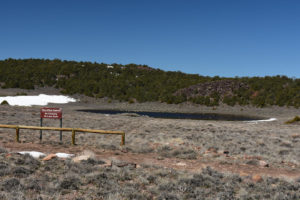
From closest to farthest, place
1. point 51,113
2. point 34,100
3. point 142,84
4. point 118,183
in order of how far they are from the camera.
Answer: point 118,183 < point 51,113 < point 34,100 < point 142,84

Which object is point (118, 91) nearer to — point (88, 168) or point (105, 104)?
point (105, 104)

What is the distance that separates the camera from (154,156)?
13328mm

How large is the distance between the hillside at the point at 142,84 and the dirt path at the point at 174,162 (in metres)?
50.8

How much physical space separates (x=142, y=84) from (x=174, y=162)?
245 feet

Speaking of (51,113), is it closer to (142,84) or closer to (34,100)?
(34,100)

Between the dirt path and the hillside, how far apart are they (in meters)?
50.8

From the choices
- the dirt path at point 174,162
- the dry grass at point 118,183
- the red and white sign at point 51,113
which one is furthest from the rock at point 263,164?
the red and white sign at point 51,113

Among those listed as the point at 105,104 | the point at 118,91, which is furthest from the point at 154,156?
the point at 118,91

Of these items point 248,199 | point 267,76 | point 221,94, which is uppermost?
point 267,76

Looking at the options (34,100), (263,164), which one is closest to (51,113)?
(263,164)

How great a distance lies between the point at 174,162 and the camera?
12164 mm

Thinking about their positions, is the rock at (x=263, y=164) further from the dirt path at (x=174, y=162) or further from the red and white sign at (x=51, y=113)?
the red and white sign at (x=51, y=113)

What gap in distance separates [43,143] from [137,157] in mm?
5721

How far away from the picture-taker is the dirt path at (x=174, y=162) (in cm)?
1102
